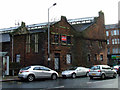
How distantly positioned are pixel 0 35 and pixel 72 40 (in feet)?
46.9

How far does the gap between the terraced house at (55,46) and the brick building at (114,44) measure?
107ft

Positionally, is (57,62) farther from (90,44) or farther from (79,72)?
(90,44)

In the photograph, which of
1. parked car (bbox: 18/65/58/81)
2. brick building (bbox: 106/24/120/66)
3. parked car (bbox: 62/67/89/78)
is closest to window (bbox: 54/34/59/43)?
parked car (bbox: 62/67/89/78)

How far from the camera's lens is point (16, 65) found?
24.3 metres

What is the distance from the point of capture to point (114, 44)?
66.1 metres

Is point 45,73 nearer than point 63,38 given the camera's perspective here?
Yes

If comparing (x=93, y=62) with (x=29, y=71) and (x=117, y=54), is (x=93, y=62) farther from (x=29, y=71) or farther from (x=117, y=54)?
(x=117, y=54)

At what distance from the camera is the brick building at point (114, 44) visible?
214 feet

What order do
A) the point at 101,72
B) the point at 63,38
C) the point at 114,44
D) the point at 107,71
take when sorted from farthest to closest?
the point at 114,44
the point at 63,38
the point at 107,71
the point at 101,72

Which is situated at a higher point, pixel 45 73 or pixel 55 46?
pixel 55 46

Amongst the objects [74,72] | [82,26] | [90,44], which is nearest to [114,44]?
[82,26]

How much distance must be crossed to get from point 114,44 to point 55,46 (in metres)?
43.1

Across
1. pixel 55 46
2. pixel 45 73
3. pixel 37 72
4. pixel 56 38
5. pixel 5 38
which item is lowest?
pixel 45 73

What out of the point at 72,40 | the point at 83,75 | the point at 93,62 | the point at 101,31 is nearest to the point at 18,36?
the point at 72,40
